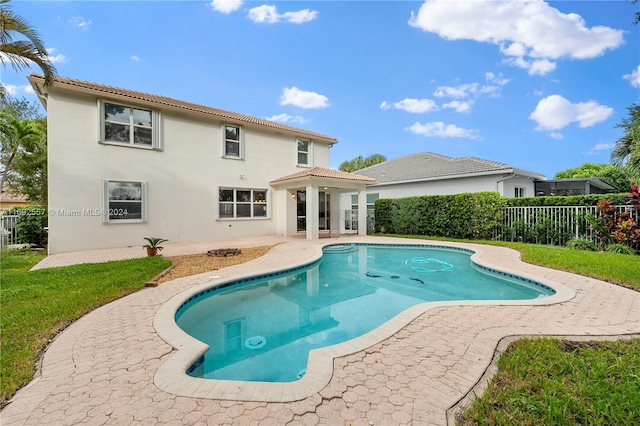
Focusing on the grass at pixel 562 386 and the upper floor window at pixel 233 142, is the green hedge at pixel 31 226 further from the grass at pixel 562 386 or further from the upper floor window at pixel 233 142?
the grass at pixel 562 386

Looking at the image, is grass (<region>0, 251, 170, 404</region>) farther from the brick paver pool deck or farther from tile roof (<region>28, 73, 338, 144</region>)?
tile roof (<region>28, 73, 338, 144</region>)

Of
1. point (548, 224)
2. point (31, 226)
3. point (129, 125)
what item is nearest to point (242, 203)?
point (129, 125)

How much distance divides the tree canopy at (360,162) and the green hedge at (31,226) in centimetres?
4625

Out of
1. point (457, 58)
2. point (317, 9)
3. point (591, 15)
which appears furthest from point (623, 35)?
point (317, 9)

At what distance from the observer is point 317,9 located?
1421 cm

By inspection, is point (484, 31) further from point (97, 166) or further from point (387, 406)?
point (97, 166)

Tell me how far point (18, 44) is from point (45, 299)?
7.50 metres

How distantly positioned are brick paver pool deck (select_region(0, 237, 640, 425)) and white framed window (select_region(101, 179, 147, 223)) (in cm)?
925

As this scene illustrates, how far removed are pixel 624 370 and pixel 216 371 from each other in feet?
16.5

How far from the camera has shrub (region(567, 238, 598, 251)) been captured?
11.5 meters

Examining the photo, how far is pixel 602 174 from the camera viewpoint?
29375mm

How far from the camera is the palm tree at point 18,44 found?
745cm

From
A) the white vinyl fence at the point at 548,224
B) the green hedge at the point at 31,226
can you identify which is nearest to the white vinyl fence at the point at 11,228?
the green hedge at the point at 31,226

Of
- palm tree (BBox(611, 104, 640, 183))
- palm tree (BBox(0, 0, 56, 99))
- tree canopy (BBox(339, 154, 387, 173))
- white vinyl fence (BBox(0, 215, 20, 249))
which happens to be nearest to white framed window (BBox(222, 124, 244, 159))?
palm tree (BBox(0, 0, 56, 99))
